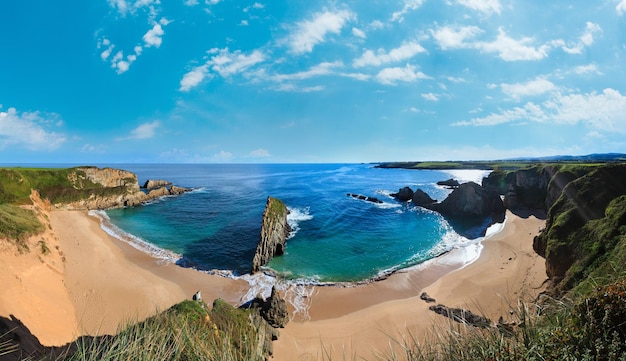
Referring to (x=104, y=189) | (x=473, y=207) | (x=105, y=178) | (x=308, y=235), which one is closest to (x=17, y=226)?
(x=308, y=235)

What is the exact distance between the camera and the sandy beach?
15.0 meters

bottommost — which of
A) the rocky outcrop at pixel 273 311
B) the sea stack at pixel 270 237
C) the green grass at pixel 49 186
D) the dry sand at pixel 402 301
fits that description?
the dry sand at pixel 402 301

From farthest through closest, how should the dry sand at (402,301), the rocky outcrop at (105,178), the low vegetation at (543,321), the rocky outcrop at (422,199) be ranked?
1. the rocky outcrop at (422,199)
2. the rocky outcrop at (105,178)
3. the dry sand at (402,301)
4. the low vegetation at (543,321)

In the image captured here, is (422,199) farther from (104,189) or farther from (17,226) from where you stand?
(104,189)

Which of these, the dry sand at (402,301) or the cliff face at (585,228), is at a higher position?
the cliff face at (585,228)

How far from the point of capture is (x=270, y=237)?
27.5 metres

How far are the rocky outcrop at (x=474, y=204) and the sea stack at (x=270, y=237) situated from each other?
33.6 meters

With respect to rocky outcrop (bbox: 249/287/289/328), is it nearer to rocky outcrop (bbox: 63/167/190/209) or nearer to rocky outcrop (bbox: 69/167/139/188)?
rocky outcrop (bbox: 63/167/190/209)

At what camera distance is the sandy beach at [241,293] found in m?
15.0

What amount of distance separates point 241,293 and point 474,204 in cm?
4346

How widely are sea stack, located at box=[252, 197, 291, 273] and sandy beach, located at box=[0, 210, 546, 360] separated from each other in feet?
10.6

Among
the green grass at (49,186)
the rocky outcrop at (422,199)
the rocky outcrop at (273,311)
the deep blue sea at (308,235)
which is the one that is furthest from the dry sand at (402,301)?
the green grass at (49,186)

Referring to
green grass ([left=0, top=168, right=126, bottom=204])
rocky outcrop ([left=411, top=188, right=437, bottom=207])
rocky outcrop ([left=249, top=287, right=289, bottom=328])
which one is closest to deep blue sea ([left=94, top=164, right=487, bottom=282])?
rocky outcrop ([left=411, top=188, right=437, bottom=207])

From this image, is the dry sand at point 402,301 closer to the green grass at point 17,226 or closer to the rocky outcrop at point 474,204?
the rocky outcrop at point 474,204
